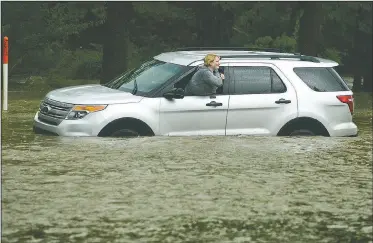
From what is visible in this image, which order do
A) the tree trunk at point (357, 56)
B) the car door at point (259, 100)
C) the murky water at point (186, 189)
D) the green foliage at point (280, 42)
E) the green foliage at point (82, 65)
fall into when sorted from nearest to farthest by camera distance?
the murky water at point (186, 189) → the car door at point (259, 100) → the green foliage at point (280, 42) → the tree trunk at point (357, 56) → the green foliage at point (82, 65)

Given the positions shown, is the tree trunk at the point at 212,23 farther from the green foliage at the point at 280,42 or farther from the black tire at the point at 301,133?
the black tire at the point at 301,133

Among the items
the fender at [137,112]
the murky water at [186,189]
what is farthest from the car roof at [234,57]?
the murky water at [186,189]

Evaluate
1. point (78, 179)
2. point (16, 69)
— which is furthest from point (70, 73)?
point (78, 179)

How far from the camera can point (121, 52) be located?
31.3 metres

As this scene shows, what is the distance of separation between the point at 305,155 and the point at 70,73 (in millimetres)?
27328

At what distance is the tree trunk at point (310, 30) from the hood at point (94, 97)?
1751 cm

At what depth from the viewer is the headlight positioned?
14.6 m

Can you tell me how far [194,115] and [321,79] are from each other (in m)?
2.26

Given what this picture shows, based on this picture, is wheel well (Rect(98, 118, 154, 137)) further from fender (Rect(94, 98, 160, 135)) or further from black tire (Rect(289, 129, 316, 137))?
black tire (Rect(289, 129, 316, 137))

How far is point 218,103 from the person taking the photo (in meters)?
15.0

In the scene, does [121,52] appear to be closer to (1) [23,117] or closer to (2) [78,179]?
(1) [23,117]

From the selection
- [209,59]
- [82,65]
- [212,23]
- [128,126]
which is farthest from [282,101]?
[82,65]

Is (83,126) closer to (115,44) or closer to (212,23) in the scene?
(115,44)

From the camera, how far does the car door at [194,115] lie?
14.9 m
